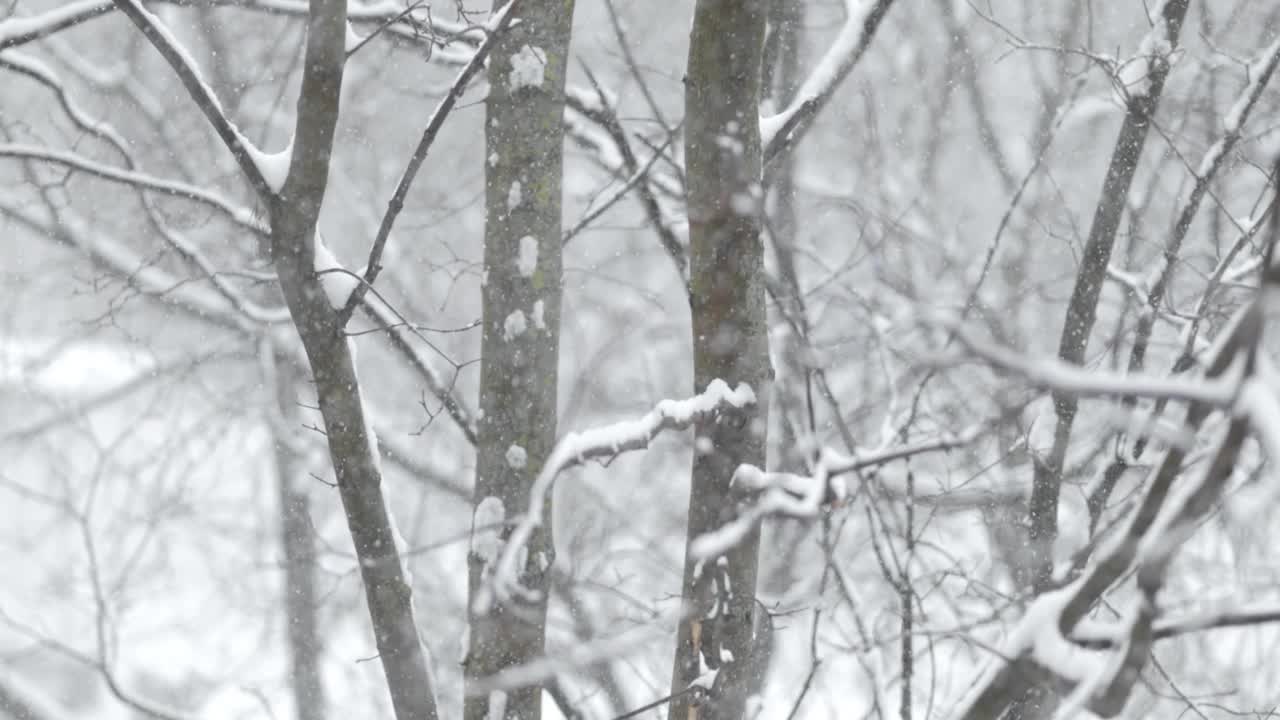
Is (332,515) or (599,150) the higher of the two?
(332,515)

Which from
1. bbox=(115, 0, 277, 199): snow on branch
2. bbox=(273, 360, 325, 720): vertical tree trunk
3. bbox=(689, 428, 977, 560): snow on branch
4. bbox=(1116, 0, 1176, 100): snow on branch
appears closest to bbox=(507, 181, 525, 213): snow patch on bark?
bbox=(115, 0, 277, 199): snow on branch

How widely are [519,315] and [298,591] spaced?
6.41m

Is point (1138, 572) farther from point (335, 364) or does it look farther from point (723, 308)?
point (335, 364)

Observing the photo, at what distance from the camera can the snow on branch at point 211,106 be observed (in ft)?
7.98

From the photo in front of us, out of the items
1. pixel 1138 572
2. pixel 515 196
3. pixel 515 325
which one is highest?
pixel 515 196

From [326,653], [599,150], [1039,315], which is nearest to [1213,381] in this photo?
[599,150]

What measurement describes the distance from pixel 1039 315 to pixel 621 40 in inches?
200

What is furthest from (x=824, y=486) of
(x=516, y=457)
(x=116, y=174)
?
(x=116, y=174)

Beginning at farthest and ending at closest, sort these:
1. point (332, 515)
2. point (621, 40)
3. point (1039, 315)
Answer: point (332, 515), point (1039, 315), point (621, 40)

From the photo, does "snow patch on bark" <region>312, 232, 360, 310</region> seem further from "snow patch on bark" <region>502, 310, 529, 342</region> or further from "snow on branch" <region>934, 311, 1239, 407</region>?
"snow on branch" <region>934, 311, 1239, 407</region>

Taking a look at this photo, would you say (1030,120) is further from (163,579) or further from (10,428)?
(10,428)

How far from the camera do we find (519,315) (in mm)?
→ 2711

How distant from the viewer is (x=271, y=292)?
7500 millimetres

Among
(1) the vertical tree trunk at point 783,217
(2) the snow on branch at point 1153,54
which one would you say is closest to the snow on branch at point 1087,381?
(1) the vertical tree trunk at point 783,217
